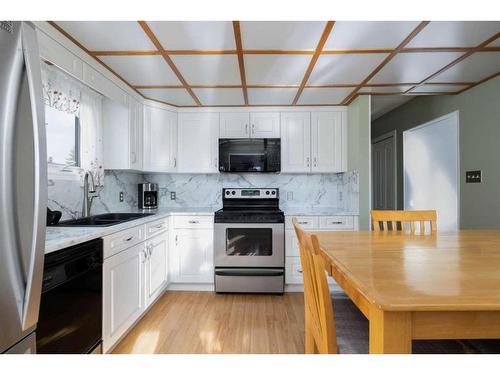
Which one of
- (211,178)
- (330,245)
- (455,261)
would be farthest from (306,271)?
(211,178)

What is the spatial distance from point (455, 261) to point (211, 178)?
9.67ft

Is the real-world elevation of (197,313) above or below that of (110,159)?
below

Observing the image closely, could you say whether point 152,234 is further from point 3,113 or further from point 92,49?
point 3,113

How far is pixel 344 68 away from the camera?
2.39 meters

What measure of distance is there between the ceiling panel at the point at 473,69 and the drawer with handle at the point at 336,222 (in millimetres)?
1570

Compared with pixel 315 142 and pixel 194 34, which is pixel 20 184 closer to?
pixel 194 34

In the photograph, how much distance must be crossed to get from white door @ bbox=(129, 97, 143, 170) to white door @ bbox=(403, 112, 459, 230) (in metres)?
3.37

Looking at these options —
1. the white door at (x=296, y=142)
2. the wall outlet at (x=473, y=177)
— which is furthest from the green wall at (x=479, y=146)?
the white door at (x=296, y=142)

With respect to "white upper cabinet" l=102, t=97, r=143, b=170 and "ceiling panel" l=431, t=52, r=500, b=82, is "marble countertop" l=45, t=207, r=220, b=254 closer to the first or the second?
"white upper cabinet" l=102, t=97, r=143, b=170

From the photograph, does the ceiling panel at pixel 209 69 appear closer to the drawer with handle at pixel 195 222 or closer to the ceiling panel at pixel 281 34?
the ceiling panel at pixel 281 34

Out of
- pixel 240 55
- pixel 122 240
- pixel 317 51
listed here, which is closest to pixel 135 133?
pixel 122 240

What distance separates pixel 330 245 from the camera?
1.56 meters

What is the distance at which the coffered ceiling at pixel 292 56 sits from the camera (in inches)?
70.5

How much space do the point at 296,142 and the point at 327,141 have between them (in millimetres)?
371
